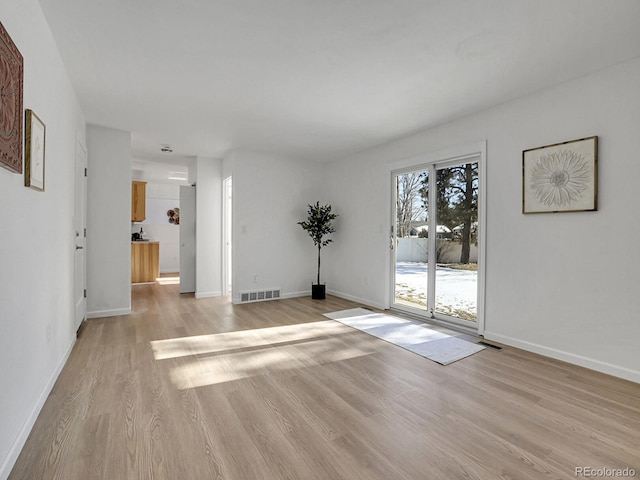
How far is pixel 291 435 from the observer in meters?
1.84

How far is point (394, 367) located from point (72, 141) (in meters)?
3.78

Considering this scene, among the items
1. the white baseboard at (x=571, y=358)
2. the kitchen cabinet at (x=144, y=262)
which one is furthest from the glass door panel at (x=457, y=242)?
the kitchen cabinet at (x=144, y=262)

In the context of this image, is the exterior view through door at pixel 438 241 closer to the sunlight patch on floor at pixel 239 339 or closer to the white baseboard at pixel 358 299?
the white baseboard at pixel 358 299

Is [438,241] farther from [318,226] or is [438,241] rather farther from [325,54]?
[325,54]

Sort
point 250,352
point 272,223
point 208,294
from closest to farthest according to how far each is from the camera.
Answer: point 250,352, point 272,223, point 208,294

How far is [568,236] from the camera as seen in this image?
292 centimetres

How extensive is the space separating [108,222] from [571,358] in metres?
5.52

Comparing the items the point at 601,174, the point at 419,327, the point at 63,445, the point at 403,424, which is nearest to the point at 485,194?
the point at 601,174

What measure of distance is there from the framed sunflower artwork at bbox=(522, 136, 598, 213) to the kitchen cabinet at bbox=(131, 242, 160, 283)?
7.29 m

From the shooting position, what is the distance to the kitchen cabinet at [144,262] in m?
7.23

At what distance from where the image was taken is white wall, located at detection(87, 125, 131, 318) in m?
4.28

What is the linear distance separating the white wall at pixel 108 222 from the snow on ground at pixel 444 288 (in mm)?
3972

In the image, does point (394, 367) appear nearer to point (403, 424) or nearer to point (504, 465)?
point (403, 424)

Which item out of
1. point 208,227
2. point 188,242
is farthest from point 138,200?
point 208,227
